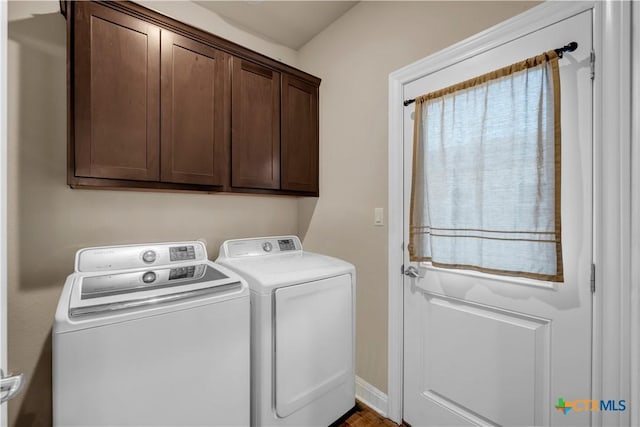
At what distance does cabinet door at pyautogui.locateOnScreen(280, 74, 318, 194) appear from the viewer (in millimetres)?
2084

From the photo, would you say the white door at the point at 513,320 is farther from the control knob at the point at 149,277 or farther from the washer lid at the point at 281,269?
the control knob at the point at 149,277

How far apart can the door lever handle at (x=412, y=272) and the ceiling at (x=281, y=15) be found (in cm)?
186

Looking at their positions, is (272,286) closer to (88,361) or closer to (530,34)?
(88,361)

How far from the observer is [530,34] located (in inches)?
48.8

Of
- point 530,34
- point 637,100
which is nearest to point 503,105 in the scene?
point 530,34

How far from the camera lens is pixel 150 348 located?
1095 millimetres

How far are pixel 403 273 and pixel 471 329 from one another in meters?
0.45

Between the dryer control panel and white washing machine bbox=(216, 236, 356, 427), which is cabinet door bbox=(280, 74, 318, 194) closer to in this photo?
the dryer control panel

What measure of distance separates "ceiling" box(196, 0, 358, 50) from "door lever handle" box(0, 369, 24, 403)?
2.28 meters

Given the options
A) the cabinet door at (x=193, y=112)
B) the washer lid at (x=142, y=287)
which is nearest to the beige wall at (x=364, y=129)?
the cabinet door at (x=193, y=112)

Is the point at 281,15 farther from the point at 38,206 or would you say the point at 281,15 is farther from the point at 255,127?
the point at 38,206

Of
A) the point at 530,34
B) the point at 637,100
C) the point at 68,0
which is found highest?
the point at 68,0

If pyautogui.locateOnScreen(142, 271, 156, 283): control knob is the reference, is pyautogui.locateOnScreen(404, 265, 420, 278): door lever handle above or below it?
below

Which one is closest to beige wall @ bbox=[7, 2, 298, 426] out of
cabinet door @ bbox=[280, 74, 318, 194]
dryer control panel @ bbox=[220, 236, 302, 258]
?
dryer control panel @ bbox=[220, 236, 302, 258]
